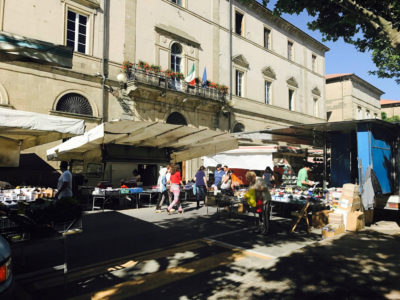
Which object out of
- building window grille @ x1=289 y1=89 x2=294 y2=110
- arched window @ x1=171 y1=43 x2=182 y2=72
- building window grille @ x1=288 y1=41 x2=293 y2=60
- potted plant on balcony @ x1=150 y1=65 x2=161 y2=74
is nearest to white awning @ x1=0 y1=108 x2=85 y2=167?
potted plant on balcony @ x1=150 y1=65 x2=161 y2=74

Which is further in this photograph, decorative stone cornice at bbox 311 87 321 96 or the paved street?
decorative stone cornice at bbox 311 87 321 96

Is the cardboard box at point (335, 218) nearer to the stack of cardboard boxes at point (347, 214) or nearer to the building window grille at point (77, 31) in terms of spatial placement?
the stack of cardboard boxes at point (347, 214)

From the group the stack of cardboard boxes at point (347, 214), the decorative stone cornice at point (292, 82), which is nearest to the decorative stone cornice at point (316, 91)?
the decorative stone cornice at point (292, 82)

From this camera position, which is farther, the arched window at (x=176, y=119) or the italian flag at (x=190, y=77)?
the arched window at (x=176, y=119)

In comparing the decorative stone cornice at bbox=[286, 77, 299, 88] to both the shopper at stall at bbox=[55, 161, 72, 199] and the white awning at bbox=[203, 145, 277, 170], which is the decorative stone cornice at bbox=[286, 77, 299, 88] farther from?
the shopper at stall at bbox=[55, 161, 72, 199]

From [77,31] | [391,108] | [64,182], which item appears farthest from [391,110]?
[64,182]

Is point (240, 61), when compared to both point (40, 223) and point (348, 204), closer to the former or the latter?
point (348, 204)

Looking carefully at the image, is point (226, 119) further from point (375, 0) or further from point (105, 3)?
point (375, 0)

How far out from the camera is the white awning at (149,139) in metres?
9.53

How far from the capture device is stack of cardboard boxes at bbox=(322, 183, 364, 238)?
7168 millimetres

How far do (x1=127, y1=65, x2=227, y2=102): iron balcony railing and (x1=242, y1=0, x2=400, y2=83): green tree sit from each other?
31.8ft

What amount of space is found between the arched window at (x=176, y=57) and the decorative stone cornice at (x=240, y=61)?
16.9 ft

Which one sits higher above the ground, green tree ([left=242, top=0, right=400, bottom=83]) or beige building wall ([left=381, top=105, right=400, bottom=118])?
beige building wall ([left=381, top=105, right=400, bottom=118])

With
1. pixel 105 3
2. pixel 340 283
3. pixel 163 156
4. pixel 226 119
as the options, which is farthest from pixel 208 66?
pixel 340 283
